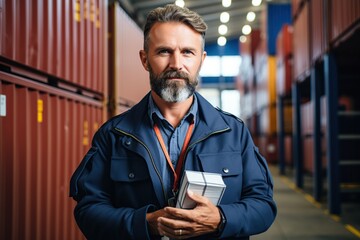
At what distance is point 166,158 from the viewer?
244 cm

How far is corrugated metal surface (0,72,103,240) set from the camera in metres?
3.99

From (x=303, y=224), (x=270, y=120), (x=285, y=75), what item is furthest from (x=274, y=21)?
(x=303, y=224)

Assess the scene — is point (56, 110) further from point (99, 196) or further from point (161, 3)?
point (161, 3)

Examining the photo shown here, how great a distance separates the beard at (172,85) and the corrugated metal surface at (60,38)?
1967mm

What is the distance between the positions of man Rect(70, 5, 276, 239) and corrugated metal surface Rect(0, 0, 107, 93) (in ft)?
6.32

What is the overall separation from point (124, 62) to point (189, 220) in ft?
22.6

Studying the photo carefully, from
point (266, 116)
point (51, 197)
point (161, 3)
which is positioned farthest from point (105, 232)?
point (161, 3)

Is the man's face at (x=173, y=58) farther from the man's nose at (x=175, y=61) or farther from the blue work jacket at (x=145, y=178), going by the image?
the blue work jacket at (x=145, y=178)

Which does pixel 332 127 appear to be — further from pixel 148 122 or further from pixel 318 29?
pixel 148 122

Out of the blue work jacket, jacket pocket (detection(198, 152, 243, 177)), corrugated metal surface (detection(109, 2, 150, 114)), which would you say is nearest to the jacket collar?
the blue work jacket

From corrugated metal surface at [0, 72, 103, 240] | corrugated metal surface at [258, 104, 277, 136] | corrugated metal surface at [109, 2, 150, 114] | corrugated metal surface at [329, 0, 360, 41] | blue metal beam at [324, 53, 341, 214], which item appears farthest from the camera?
corrugated metal surface at [258, 104, 277, 136]

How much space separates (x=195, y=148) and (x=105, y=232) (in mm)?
623

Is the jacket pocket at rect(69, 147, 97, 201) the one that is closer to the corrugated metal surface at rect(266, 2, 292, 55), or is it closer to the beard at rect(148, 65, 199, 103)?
the beard at rect(148, 65, 199, 103)

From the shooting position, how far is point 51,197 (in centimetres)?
493
